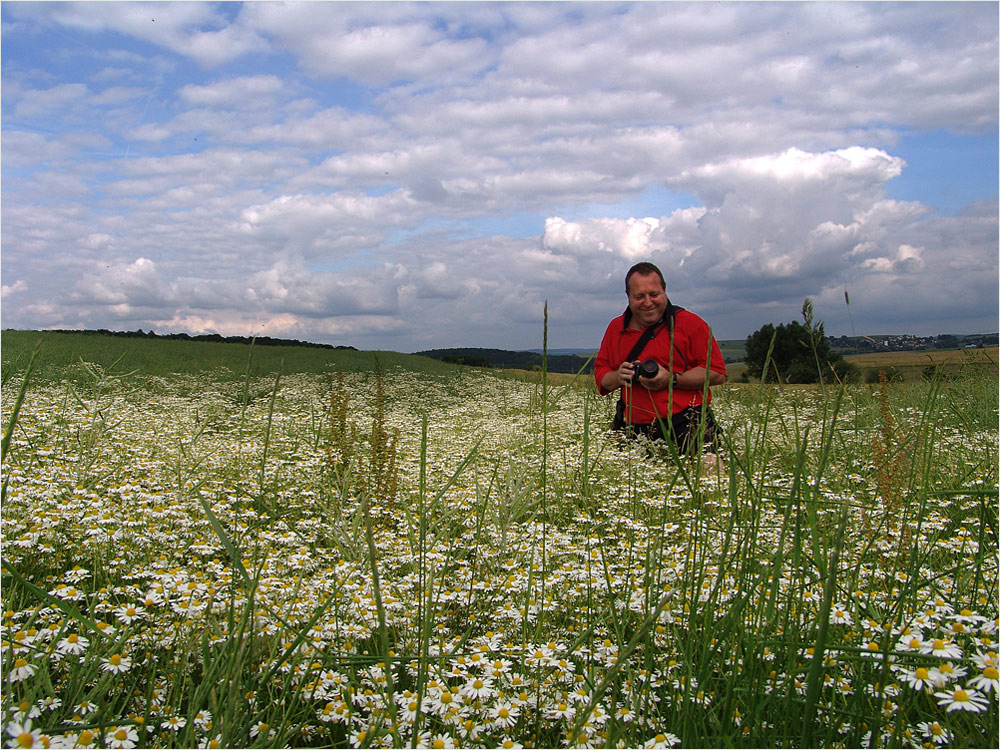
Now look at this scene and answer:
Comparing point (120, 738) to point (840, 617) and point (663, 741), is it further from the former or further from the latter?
point (840, 617)

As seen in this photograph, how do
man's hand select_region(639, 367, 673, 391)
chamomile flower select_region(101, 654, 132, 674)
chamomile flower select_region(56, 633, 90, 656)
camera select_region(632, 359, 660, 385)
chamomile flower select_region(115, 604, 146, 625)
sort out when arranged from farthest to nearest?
camera select_region(632, 359, 660, 385), man's hand select_region(639, 367, 673, 391), chamomile flower select_region(115, 604, 146, 625), chamomile flower select_region(56, 633, 90, 656), chamomile flower select_region(101, 654, 132, 674)

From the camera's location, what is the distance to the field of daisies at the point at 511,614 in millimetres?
1491

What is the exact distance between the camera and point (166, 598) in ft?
7.55

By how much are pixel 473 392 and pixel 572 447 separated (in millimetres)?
9797

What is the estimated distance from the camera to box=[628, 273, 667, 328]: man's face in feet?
19.0

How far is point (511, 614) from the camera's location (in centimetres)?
213

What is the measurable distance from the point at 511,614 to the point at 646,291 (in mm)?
4169

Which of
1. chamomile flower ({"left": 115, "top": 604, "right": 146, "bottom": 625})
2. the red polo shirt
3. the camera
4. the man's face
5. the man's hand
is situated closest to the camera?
chamomile flower ({"left": 115, "top": 604, "right": 146, "bottom": 625})

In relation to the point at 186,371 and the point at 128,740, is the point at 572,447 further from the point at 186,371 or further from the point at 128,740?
the point at 186,371

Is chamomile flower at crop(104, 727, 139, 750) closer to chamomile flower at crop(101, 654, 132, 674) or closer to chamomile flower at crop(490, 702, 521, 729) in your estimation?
chamomile flower at crop(101, 654, 132, 674)

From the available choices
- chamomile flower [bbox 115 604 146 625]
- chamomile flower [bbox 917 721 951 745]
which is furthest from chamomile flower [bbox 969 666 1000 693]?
chamomile flower [bbox 115 604 146 625]

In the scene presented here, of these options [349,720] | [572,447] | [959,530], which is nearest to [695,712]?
[349,720]

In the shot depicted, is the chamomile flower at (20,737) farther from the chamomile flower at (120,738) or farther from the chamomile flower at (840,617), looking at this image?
the chamomile flower at (840,617)

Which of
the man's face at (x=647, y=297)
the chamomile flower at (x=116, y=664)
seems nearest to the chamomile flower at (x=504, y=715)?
the chamomile flower at (x=116, y=664)
